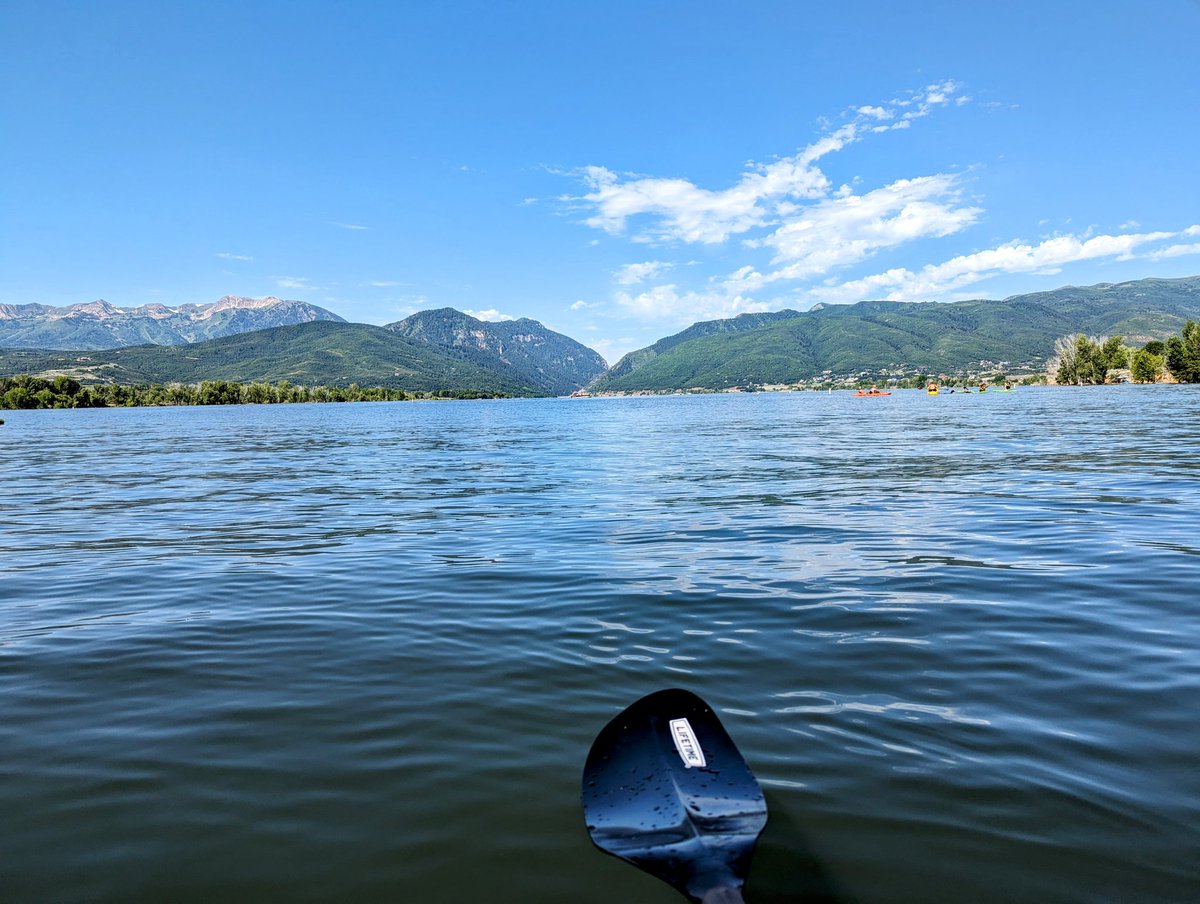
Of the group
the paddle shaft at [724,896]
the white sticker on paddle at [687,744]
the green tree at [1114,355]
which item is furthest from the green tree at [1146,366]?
the paddle shaft at [724,896]

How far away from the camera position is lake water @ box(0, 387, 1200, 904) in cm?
446

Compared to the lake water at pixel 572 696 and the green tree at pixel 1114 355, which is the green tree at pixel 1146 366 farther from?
the lake water at pixel 572 696

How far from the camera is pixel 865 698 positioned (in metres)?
6.85

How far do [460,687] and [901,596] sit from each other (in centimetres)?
691

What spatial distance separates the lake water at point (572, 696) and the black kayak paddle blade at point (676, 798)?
203 mm

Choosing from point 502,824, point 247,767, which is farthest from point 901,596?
point 247,767

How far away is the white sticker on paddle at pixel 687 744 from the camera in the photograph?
5180 millimetres

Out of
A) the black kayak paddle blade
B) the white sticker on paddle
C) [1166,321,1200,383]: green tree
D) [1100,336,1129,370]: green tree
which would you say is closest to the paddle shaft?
the black kayak paddle blade

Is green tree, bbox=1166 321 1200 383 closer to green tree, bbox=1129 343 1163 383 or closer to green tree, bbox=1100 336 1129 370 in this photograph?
green tree, bbox=1129 343 1163 383

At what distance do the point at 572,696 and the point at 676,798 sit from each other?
7.87 feet

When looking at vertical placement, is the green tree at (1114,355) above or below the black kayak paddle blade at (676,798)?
above

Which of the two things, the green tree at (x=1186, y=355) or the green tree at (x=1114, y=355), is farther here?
the green tree at (x=1114, y=355)

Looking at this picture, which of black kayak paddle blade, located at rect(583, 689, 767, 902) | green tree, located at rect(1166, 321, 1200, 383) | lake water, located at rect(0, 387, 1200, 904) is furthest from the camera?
green tree, located at rect(1166, 321, 1200, 383)

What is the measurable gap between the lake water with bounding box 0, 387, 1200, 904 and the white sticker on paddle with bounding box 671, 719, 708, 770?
613 mm
